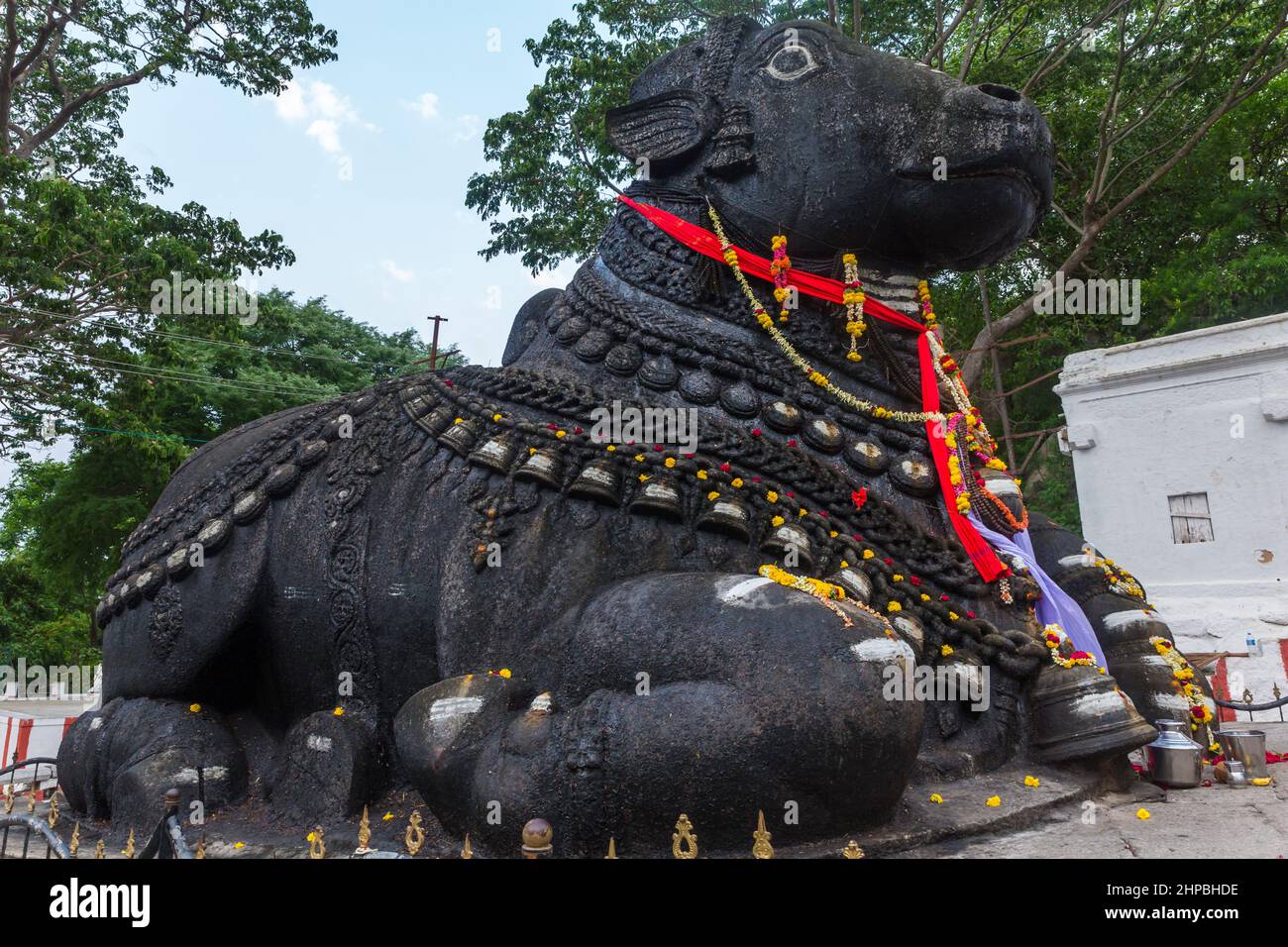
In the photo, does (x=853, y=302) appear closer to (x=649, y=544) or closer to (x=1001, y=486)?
(x=1001, y=486)

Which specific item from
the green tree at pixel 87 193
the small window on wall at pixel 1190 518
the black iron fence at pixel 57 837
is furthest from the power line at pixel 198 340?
the small window on wall at pixel 1190 518

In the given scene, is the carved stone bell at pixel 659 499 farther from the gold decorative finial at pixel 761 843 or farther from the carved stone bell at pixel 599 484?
the gold decorative finial at pixel 761 843

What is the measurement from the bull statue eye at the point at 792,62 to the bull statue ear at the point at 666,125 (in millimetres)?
297

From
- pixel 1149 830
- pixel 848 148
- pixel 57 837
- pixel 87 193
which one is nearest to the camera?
pixel 1149 830

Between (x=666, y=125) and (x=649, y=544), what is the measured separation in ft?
6.63

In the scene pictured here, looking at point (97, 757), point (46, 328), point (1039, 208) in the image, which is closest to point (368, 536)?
point (97, 757)

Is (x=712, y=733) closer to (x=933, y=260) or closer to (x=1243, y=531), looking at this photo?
(x=933, y=260)

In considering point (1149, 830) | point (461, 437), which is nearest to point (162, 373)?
point (461, 437)

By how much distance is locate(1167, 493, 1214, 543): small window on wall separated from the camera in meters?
14.5

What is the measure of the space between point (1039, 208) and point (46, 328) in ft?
43.5

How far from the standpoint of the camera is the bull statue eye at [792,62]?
4148mm

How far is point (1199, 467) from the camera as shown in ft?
47.4

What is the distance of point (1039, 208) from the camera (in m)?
4.26

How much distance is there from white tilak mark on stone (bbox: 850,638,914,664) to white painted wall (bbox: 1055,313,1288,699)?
42.4 ft
